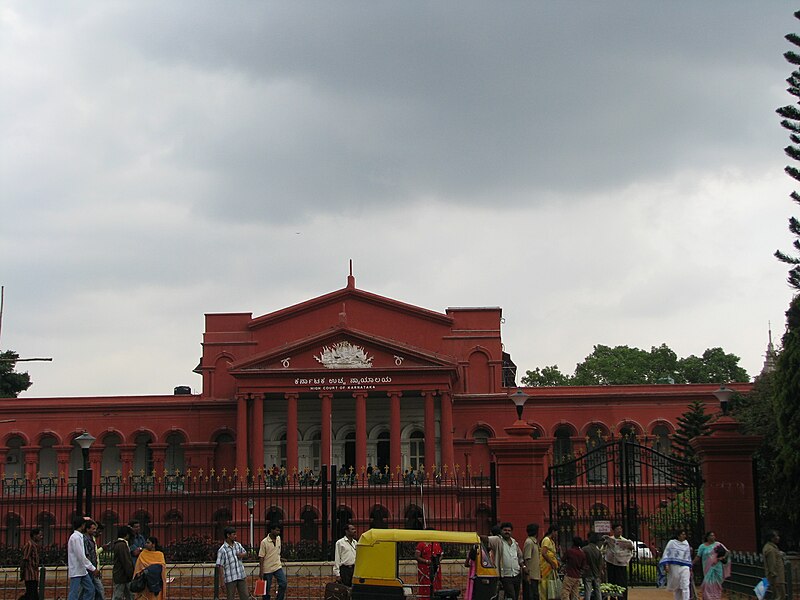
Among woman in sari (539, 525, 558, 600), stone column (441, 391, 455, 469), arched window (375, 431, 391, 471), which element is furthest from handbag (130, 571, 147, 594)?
arched window (375, 431, 391, 471)

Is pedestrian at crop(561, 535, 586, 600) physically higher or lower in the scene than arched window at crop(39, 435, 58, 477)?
lower

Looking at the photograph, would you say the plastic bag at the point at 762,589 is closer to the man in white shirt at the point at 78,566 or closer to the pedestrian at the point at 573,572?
the pedestrian at the point at 573,572

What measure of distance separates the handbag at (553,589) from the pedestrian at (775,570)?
357 cm

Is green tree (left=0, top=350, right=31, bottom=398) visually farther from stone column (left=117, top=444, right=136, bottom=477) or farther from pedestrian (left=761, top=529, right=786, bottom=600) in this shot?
pedestrian (left=761, top=529, right=786, bottom=600)

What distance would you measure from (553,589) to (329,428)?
2914 cm

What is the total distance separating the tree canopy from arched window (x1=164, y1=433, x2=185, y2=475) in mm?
42780

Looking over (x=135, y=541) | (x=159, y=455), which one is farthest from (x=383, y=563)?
(x=159, y=455)

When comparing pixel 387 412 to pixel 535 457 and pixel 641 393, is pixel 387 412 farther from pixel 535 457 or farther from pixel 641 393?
pixel 535 457

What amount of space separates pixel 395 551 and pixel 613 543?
15.6ft

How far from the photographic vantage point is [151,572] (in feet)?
56.5

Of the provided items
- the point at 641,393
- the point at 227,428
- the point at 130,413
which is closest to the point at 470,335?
the point at 641,393

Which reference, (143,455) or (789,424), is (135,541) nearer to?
(789,424)

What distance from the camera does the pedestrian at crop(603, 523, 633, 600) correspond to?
21094mm

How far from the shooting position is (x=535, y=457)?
2328cm
